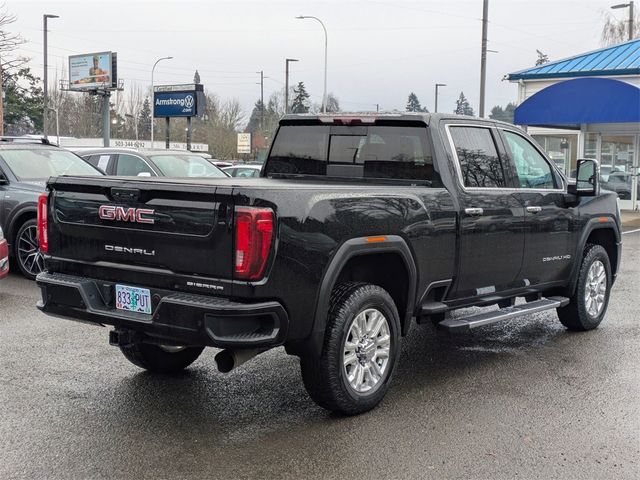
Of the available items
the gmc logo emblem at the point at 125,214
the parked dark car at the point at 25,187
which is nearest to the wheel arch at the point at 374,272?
the gmc logo emblem at the point at 125,214

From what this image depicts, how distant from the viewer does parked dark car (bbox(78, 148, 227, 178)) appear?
12.8 meters

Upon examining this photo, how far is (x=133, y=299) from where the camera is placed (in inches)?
187

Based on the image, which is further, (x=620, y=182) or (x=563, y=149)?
(x=563, y=149)

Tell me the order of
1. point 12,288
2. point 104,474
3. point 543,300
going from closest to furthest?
point 104,474 < point 543,300 < point 12,288

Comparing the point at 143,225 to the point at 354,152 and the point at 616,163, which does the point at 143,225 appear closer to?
the point at 354,152

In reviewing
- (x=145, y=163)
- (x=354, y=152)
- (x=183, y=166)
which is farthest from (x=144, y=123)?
(x=354, y=152)

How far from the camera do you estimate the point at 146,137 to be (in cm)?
10188

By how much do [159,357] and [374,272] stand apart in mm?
1758

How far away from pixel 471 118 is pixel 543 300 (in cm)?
183

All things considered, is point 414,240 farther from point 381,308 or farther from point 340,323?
point 340,323

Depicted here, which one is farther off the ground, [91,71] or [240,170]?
[91,71]

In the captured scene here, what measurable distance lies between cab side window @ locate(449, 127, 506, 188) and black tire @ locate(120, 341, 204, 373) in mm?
2494

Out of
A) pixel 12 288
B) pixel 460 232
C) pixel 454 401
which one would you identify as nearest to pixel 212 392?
pixel 454 401


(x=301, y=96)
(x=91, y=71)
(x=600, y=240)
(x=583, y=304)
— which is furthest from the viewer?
(x=301, y=96)
